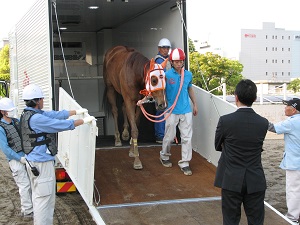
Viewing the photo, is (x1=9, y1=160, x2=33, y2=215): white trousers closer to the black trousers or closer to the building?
the black trousers

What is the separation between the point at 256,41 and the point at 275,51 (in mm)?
7784

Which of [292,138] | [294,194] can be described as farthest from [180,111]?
[294,194]

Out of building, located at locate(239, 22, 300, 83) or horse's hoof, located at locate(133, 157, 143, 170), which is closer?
horse's hoof, located at locate(133, 157, 143, 170)

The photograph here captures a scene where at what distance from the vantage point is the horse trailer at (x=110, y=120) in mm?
4656

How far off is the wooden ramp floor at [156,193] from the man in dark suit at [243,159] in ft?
3.18

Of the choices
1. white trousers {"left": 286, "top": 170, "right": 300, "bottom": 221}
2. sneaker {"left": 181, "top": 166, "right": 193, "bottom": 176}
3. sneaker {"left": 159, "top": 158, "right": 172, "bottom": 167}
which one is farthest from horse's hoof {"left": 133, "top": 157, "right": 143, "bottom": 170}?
white trousers {"left": 286, "top": 170, "right": 300, "bottom": 221}

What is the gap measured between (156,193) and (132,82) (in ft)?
6.41

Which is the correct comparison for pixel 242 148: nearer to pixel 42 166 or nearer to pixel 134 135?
pixel 42 166

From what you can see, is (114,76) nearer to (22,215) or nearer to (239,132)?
(22,215)

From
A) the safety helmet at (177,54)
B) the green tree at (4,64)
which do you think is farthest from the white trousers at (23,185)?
the green tree at (4,64)

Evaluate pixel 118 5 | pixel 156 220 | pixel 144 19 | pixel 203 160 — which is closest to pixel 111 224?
pixel 156 220

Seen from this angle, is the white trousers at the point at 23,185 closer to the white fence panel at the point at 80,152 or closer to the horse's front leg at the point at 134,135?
the white fence panel at the point at 80,152

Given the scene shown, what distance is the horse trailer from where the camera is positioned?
466cm

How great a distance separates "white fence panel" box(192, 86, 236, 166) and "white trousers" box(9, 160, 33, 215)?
8.78 ft
